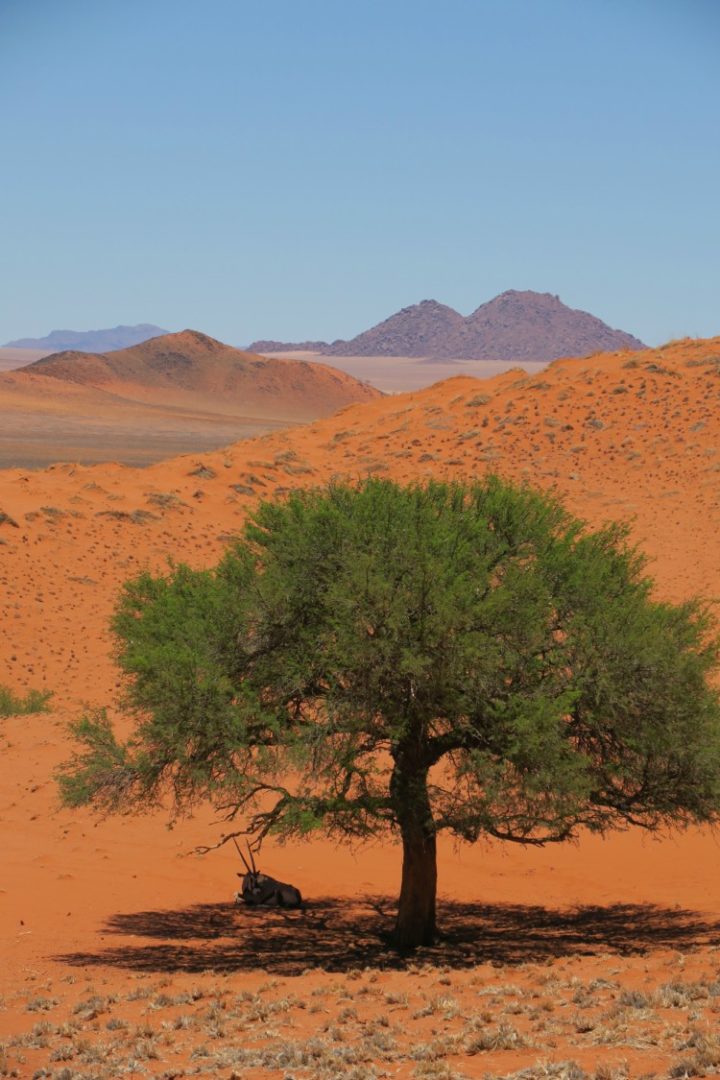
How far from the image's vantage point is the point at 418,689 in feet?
48.5

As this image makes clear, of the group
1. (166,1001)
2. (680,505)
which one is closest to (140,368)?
(680,505)

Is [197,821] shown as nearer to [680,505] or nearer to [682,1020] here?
[682,1020]

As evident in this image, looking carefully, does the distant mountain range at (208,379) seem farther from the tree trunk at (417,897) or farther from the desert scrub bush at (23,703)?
the tree trunk at (417,897)

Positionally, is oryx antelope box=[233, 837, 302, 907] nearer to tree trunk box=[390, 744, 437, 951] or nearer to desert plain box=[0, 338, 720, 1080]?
desert plain box=[0, 338, 720, 1080]

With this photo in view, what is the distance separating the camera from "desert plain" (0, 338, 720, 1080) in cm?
1069

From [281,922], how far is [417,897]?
2759 mm

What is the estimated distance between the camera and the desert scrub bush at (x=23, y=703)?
29375 millimetres

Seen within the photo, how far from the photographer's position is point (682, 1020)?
34.3 ft

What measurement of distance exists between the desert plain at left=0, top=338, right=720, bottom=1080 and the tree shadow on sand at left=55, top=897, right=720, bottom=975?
0.22 ft

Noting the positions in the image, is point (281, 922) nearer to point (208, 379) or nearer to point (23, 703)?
point (23, 703)

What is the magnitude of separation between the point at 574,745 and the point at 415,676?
106 inches

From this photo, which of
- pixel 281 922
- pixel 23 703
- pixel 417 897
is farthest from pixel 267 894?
pixel 23 703

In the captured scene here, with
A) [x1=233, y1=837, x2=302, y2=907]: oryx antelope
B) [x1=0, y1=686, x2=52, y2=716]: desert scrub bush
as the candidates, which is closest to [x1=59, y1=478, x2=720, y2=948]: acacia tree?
[x1=233, y1=837, x2=302, y2=907]: oryx antelope

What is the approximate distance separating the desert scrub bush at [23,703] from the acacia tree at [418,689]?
13.4 m
